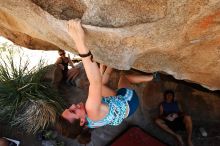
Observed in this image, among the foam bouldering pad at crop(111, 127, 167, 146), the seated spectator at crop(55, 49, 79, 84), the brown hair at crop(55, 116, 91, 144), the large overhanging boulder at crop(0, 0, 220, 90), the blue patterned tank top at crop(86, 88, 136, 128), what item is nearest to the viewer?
the large overhanging boulder at crop(0, 0, 220, 90)

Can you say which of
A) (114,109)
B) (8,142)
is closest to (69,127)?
(114,109)

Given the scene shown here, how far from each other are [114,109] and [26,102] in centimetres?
335

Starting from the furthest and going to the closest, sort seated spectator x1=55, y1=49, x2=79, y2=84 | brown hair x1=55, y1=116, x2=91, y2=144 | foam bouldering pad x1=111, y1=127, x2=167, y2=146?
seated spectator x1=55, y1=49, x2=79, y2=84
foam bouldering pad x1=111, y1=127, x2=167, y2=146
brown hair x1=55, y1=116, x2=91, y2=144

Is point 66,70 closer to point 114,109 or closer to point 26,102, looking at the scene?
point 26,102

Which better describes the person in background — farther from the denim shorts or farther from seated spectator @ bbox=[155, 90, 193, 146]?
the denim shorts

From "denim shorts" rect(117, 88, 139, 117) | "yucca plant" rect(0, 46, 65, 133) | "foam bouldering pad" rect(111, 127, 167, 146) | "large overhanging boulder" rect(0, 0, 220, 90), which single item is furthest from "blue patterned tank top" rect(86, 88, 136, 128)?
"yucca plant" rect(0, 46, 65, 133)

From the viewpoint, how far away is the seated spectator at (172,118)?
696cm

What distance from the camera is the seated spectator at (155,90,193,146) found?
696 cm

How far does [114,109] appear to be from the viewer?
3.96m

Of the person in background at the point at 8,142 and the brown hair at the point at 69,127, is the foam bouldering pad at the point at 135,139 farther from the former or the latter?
the brown hair at the point at 69,127

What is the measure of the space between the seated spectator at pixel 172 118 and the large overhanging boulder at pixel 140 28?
2567 millimetres

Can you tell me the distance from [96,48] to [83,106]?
0.66 meters

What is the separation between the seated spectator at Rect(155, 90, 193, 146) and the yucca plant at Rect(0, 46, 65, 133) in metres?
1.99

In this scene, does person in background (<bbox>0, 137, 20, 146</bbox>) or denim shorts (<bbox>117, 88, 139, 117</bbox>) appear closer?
denim shorts (<bbox>117, 88, 139, 117</bbox>)
